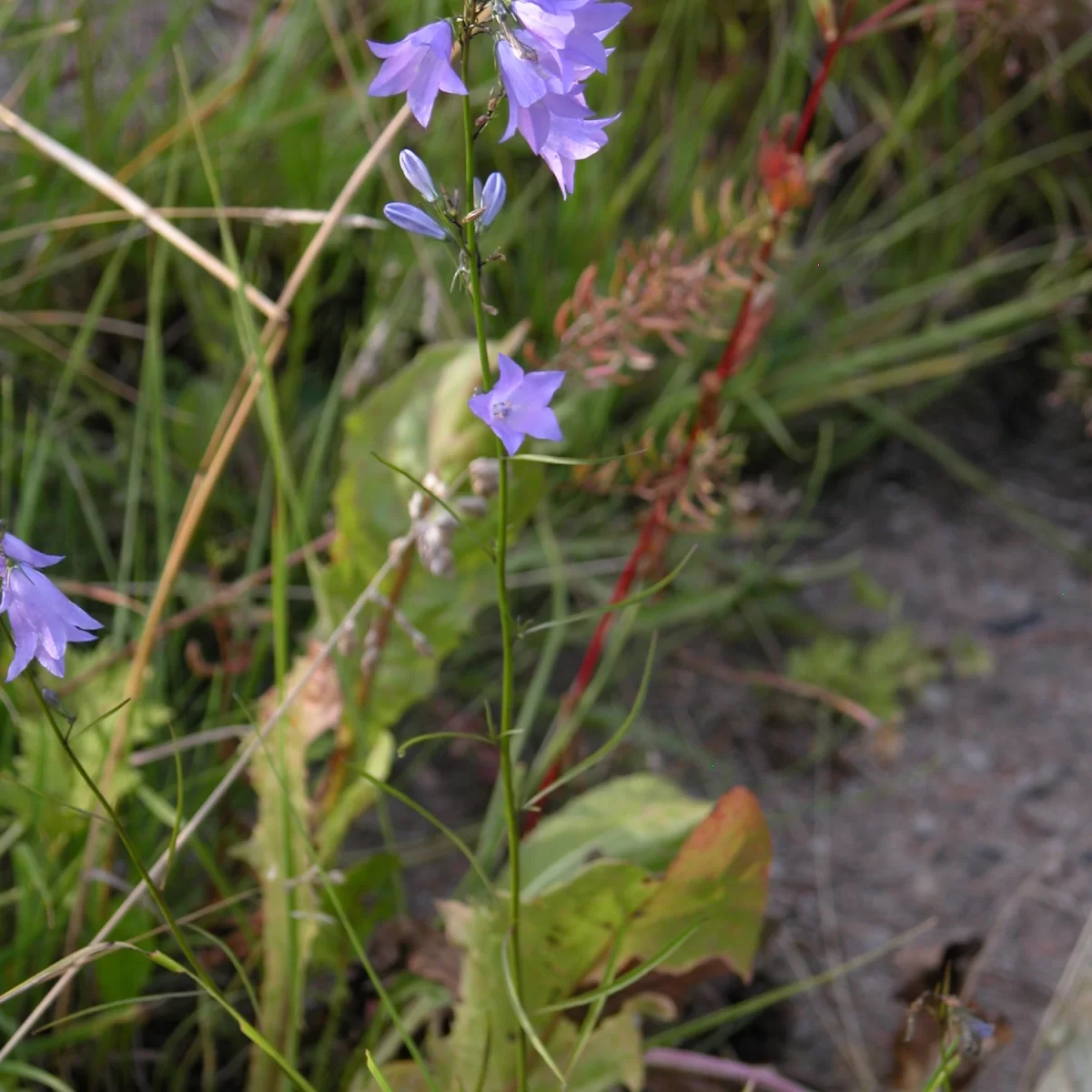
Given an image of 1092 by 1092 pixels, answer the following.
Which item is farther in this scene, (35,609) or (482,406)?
(35,609)

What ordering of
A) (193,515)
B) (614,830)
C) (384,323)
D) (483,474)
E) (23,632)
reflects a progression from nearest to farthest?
1. (23,632)
2. (483,474)
3. (193,515)
4. (614,830)
5. (384,323)

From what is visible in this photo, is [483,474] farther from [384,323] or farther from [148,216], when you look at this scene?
[384,323]

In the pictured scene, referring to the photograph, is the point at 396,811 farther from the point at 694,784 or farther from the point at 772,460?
the point at 772,460

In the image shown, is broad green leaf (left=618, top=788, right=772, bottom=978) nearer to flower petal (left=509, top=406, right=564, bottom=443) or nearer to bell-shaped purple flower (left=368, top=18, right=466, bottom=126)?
flower petal (left=509, top=406, right=564, bottom=443)

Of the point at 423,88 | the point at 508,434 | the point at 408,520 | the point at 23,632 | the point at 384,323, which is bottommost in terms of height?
the point at 408,520

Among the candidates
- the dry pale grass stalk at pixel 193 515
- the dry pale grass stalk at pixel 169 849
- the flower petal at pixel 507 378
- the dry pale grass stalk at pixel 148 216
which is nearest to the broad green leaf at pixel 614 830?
the dry pale grass stalk at pixel 169 849

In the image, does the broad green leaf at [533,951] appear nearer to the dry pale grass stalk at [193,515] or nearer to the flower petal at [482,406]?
the dry pale grass stalk at [193,515]

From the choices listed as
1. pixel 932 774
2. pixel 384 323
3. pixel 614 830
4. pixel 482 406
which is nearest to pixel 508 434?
pixel 482 406
